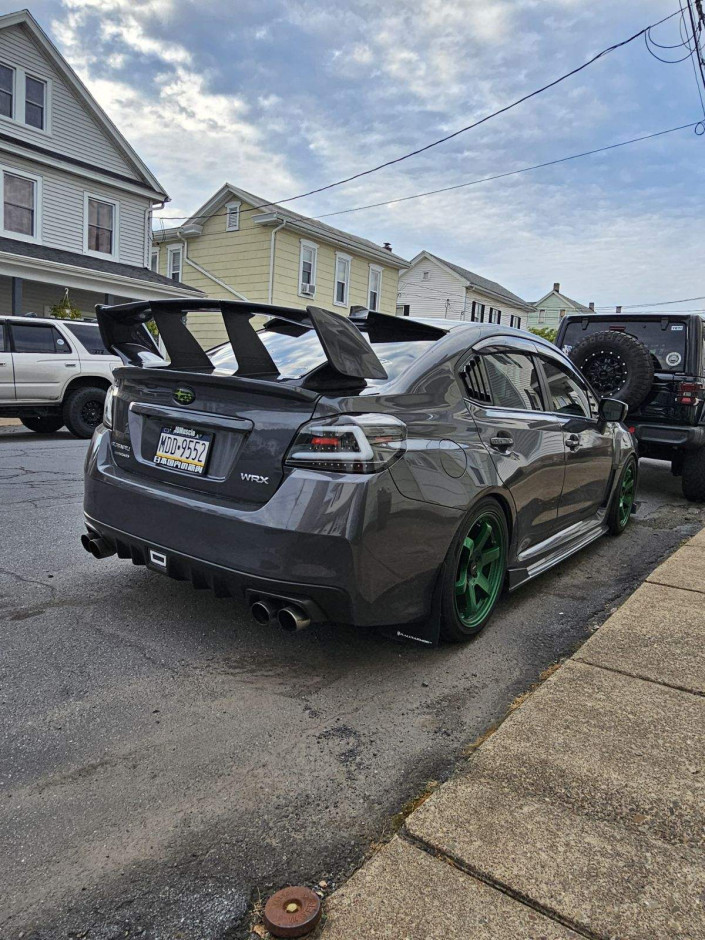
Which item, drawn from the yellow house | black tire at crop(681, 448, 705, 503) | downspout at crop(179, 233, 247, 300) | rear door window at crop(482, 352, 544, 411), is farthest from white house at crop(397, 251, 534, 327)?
rear door window at crop(482, 352, 544, 411)

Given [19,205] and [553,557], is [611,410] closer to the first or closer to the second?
[553,557]

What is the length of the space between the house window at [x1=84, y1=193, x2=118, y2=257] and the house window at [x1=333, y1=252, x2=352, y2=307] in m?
8.26

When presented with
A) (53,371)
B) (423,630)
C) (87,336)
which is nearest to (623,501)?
(423,630)

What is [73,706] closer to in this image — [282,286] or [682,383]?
[682,383]

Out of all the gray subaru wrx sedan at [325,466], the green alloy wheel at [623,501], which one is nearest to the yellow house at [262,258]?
the green alloy wheel at [623,501]

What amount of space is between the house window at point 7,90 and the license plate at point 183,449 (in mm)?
16840

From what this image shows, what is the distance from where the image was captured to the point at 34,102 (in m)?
16.6

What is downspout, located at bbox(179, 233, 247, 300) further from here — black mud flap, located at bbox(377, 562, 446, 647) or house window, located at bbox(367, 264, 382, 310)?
black mud flap, located at bbox(377, 562, 446, 647)

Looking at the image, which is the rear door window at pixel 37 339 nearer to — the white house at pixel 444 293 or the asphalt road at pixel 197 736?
the asphalt road at pixel 197 736

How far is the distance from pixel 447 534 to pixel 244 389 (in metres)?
1.06

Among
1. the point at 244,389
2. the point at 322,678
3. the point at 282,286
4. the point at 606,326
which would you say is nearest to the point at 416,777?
the point at 322,678

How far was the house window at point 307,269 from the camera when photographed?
23172 mm

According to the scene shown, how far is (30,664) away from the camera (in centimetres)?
294

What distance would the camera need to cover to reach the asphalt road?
1.79 m
